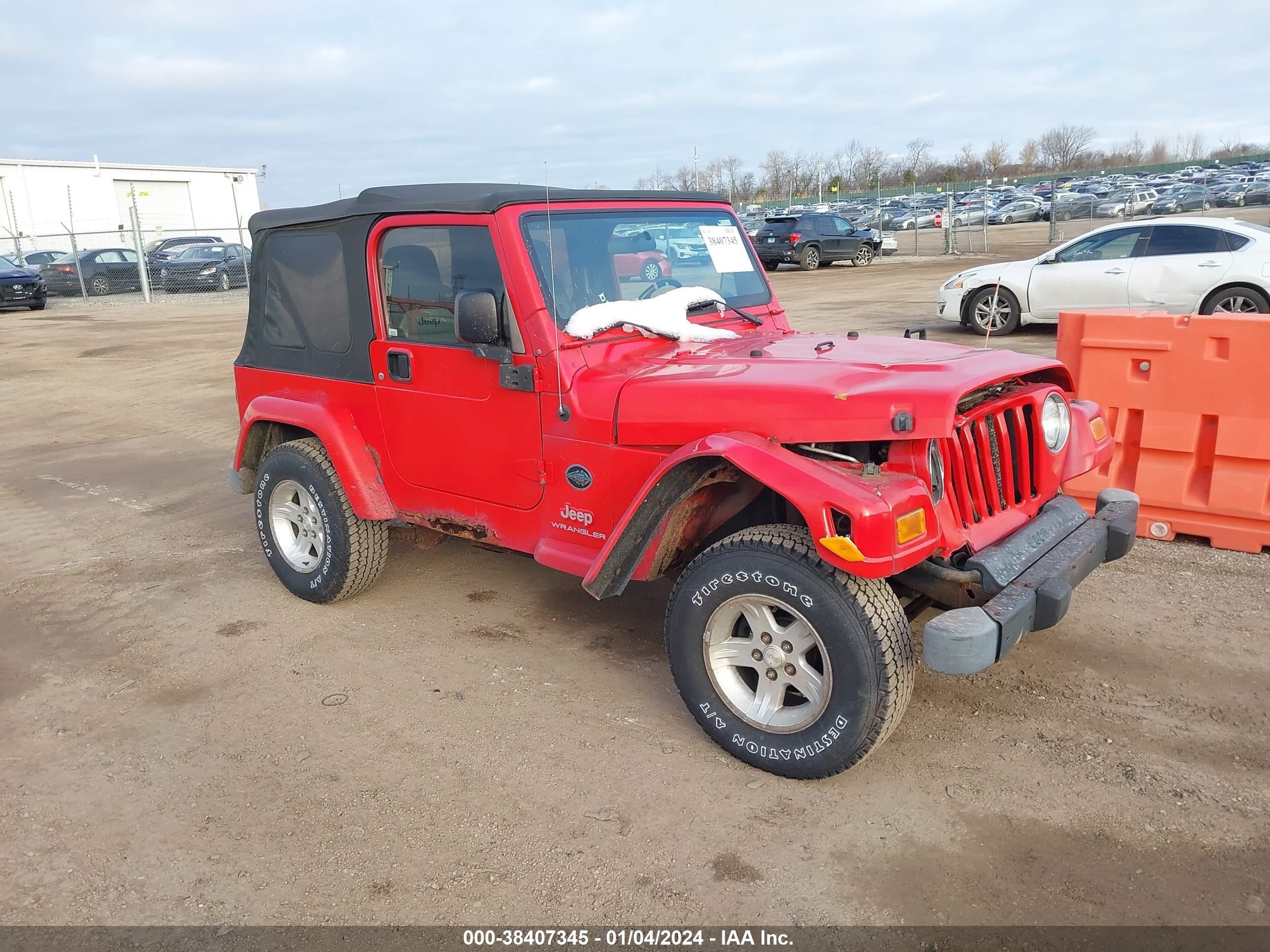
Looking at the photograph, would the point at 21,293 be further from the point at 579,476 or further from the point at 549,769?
the point at 549,769

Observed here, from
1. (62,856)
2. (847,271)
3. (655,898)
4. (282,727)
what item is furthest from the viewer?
(847,271)

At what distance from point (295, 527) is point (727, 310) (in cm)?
257

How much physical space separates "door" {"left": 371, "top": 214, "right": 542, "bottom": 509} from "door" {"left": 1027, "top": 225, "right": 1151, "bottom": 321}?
367 inches

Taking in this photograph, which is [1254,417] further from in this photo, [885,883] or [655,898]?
[655,898]

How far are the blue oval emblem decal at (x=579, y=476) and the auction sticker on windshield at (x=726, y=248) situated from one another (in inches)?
55.7

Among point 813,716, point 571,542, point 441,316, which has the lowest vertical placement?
point 813,716

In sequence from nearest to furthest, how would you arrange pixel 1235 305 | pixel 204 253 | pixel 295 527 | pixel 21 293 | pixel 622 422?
pixel 622 422 < pixel 295 527 < pixel 1235 305 < pixel 21 293 < pixel 204 253

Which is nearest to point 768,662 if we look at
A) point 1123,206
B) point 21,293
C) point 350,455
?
point 350,455

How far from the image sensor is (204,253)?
89.4 feet

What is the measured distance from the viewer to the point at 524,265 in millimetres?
3896

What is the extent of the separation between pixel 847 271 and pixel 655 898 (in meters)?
24.7

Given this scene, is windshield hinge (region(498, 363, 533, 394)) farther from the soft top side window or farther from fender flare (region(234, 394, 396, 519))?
fender flare (region(234, 394, 396, 519))

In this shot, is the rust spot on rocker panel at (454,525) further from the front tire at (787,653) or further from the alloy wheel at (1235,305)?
the alloy wheel at (1235,305)

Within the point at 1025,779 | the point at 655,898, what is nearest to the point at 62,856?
the point at 655,898
